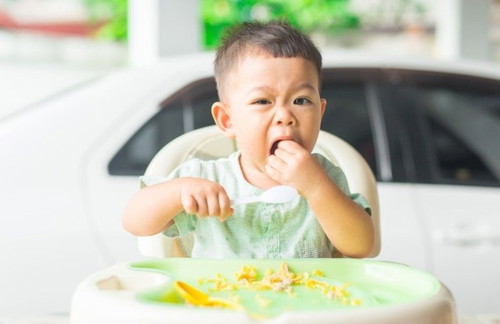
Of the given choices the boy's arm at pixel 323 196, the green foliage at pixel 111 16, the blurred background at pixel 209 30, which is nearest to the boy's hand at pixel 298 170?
the boy's arm at pixel 323 196

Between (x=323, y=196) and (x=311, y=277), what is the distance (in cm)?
12

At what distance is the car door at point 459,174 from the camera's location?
234cm

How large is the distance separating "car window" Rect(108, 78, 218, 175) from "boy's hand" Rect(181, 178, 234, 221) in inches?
48.0

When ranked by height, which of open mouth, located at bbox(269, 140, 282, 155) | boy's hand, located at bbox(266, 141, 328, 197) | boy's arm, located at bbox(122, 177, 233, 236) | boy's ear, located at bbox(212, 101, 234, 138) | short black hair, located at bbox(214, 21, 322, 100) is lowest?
boy's arm, located at bbox(122, 177, 233, 236)

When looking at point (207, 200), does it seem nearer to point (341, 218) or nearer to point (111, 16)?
point (341, 218)

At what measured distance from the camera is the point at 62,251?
2.20 meters

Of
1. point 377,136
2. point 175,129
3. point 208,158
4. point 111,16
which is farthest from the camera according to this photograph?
point 111,16

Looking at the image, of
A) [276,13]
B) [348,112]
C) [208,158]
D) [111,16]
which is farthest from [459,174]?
[111,16]

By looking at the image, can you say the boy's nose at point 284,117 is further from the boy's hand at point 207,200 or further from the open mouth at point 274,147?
the boy's hand at point 207,200

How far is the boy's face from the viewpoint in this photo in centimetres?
122

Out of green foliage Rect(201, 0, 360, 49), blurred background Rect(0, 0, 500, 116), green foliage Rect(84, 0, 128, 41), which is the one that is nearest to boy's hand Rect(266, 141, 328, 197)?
blurred background Rect(0, 0, 500, 116)

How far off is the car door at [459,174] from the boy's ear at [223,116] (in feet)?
3.70

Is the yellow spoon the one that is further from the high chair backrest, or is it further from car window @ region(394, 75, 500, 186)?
car window @ region(394, 75, 500, 186)

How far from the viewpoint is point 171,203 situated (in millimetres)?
1204
